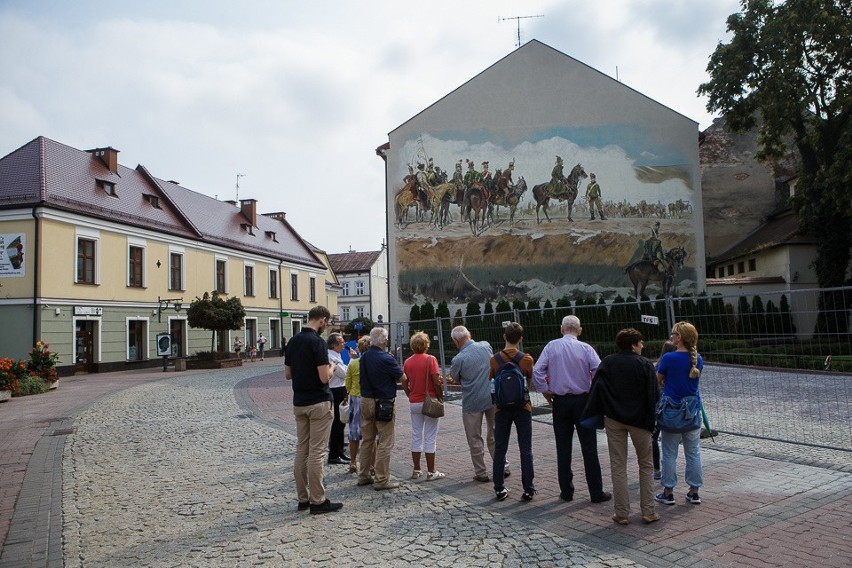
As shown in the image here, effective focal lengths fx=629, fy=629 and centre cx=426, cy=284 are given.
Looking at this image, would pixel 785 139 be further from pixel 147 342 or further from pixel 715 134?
pixel 147 342

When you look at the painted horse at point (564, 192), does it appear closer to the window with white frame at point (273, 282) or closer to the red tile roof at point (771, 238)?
the red tile roof at point (771, 238)

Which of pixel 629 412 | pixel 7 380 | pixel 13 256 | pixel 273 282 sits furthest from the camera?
pixel 273 282

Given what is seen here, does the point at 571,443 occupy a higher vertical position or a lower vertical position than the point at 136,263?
lower

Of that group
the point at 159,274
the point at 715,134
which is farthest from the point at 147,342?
the point at 715,134

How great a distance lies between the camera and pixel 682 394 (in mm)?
5801

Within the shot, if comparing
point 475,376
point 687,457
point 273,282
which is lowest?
point 687,457

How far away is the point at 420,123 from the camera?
3481 cm

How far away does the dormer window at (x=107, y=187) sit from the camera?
3419cm

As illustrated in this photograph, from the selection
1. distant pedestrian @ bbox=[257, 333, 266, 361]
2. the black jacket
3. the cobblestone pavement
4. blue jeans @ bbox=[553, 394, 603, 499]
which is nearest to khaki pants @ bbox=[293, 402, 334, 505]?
the cobblestone pavement

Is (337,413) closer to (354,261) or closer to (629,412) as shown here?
(629,412)

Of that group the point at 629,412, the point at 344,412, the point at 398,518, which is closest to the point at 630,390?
the point at 629,412

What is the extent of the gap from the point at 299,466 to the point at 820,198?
87.4ft

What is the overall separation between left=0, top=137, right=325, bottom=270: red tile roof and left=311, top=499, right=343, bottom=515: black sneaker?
27.8m

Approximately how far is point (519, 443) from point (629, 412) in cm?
132
